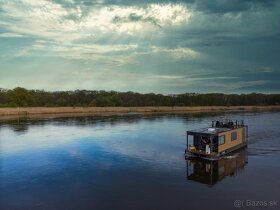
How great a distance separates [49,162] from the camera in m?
37.2

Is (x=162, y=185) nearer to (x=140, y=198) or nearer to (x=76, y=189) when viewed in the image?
(x=140, y=198)

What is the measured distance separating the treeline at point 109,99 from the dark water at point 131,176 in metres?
95.8

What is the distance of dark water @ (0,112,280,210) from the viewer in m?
24.3

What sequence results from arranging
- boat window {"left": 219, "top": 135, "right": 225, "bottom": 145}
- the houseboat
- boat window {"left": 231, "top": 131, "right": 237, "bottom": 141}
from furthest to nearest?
boat window {"left": 231, "top": 131, "right": 237, "bottom": 141}
boat window {"left": 219, "top": 135, "right": 225, "bottom": 145}
the houseboat

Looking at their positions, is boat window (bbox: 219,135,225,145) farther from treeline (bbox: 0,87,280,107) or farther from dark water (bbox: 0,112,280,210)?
treeline (bbox: 0,87,280,107)

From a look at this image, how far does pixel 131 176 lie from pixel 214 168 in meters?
9.20

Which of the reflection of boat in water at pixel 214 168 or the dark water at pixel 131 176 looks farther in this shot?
the reflection of boat in water at pixel 214 168

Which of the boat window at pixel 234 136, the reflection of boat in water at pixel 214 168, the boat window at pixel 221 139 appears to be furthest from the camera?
the boat window at pixel 234 136

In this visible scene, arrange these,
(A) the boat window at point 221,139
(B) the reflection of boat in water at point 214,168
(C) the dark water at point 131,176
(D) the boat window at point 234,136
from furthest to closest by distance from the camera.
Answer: (D) the boat window at point 234,136
(A) the boat window at point 221,139
(B) the reflection of boat in water at point 214,168
(C) the dark water at point 131,176

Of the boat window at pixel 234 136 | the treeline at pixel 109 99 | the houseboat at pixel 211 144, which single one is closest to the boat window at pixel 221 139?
the houseboat at pixel 211 144

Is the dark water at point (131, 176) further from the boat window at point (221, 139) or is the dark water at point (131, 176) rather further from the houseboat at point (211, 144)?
the boat window at point (221, 139)

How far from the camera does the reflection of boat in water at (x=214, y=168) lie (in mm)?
30922

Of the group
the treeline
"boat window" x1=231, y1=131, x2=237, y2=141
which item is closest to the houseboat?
"boat window" x1=231, y1=131, x2=237, y2=141

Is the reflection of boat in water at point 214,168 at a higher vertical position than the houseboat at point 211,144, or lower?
lower
